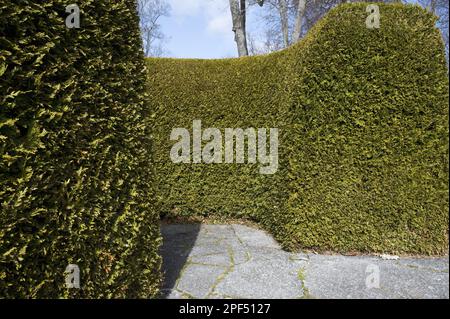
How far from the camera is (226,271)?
132 inches

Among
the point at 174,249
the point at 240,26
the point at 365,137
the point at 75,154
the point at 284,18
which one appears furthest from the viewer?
the point at 284,18

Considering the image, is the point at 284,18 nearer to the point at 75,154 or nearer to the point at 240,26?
the point at 240,26

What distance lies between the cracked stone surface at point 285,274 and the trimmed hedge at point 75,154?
2.26ft

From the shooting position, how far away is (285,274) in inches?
129

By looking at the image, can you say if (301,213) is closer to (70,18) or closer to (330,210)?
(330,210)

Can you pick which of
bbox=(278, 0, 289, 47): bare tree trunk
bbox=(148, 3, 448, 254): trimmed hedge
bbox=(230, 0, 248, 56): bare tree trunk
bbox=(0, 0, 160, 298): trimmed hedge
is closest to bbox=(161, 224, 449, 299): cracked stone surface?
bbox=(148, 3, 448, 254): trimmed hedge

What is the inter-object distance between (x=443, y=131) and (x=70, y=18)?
13.4ft

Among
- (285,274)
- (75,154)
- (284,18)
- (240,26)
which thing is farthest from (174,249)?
(284,18)

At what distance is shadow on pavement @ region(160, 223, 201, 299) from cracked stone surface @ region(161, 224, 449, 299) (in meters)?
0.01

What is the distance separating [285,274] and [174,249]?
1.69 m

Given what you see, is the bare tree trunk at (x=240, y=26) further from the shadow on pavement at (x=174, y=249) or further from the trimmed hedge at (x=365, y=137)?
the shadow on pavement at (x=174, y=249)

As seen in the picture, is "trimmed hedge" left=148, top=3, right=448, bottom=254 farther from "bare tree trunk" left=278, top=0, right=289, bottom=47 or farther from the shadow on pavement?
"bare tree trunk" left=278, top=0, right=289, bottom=47
